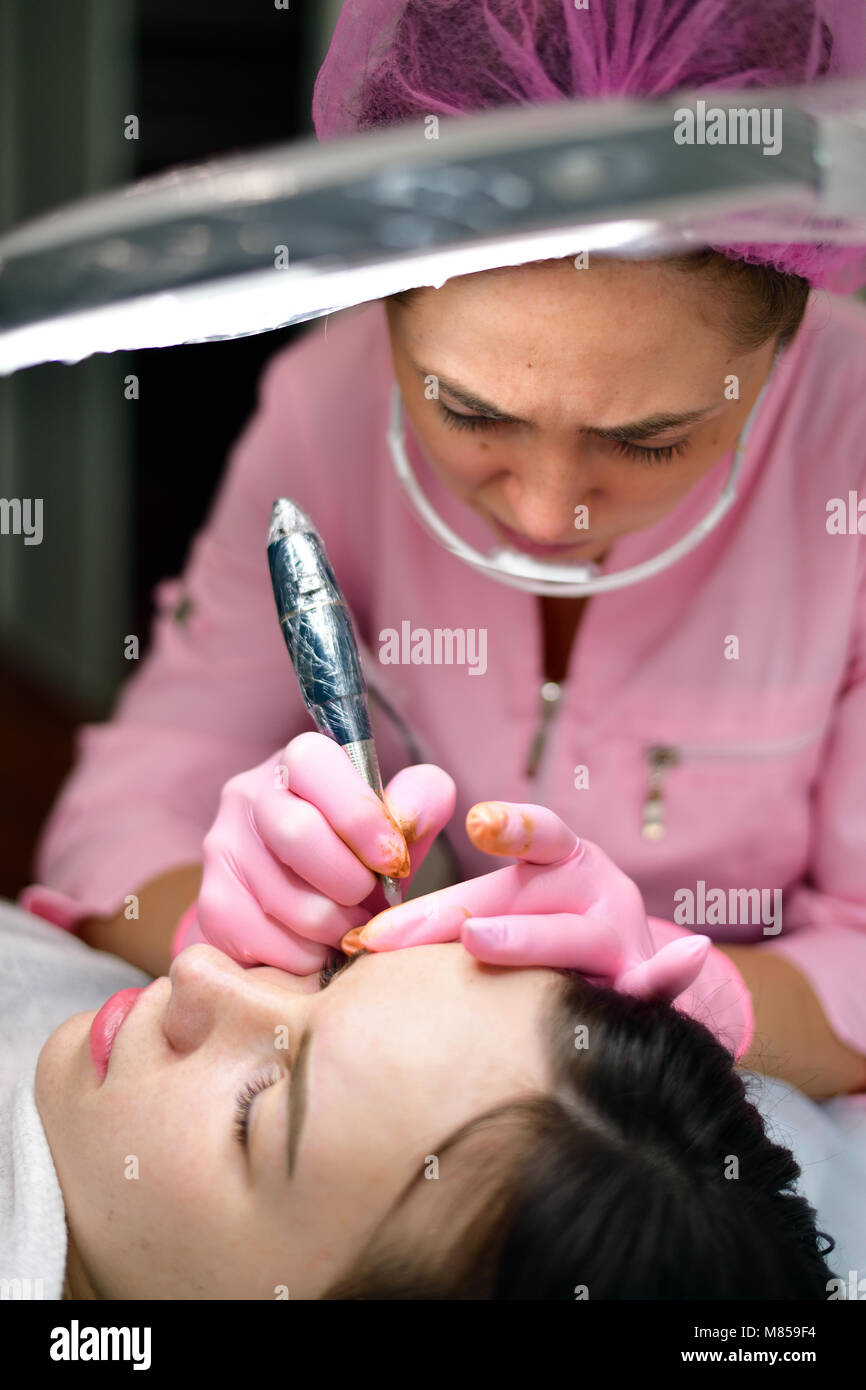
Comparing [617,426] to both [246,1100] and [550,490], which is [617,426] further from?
[246,1100]

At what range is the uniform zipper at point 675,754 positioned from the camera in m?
0.87

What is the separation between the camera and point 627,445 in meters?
0.64

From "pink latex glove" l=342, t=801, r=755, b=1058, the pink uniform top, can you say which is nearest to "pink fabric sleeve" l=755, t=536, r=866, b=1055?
the pink uniform top

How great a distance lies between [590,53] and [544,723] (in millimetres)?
447

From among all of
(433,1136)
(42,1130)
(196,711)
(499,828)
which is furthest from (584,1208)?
(196,711)

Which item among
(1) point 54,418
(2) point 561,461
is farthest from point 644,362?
(1) point 54,418

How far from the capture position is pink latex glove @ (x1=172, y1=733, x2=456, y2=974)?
2.01 feet

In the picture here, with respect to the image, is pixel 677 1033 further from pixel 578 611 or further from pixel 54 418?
pixel 54 418

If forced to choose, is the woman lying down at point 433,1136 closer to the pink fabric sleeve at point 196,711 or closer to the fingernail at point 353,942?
the fingernail at point 353,942

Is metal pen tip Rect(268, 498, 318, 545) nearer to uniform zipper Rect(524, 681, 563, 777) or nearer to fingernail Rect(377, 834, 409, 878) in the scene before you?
fingernail Rect(377, 834, 409, 878)

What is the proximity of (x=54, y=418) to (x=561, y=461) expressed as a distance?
1.56 metres

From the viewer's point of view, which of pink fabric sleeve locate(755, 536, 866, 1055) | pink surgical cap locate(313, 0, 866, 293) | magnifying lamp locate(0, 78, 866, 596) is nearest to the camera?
magnifying lamp locate(0, 78, 866, 596)

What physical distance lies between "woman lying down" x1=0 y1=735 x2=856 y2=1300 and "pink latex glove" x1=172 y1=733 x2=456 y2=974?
2 centimetres

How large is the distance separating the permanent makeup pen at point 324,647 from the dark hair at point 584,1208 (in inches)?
4.8
